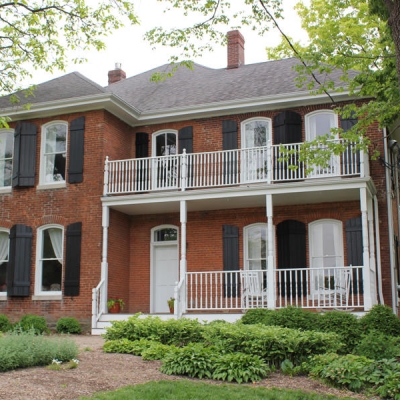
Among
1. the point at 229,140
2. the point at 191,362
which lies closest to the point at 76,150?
the point at 229,140

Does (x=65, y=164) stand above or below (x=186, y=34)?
below

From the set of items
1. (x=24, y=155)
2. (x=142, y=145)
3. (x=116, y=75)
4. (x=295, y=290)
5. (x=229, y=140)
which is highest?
(x=116, y=75)

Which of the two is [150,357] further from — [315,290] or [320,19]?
[320,19]

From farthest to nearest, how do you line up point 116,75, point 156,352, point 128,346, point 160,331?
point 116,75
point 160,331
point 128,346
point 156,352

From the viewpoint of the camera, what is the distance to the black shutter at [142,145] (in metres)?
18.2

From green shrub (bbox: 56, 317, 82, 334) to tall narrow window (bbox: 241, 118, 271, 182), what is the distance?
5821 mm

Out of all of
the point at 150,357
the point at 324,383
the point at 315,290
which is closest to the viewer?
the point at 324,383

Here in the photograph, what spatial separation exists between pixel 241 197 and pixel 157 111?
402cm

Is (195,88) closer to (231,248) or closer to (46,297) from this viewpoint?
(231,248)

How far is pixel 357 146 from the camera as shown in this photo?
13.1 m

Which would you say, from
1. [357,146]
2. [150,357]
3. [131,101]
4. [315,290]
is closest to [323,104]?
[357,146]

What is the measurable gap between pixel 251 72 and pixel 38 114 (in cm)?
696

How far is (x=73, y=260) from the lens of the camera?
1655cm

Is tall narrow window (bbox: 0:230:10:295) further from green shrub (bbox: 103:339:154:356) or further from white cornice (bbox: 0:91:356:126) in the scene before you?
green shrub (bbox: 103:339:154:356)
